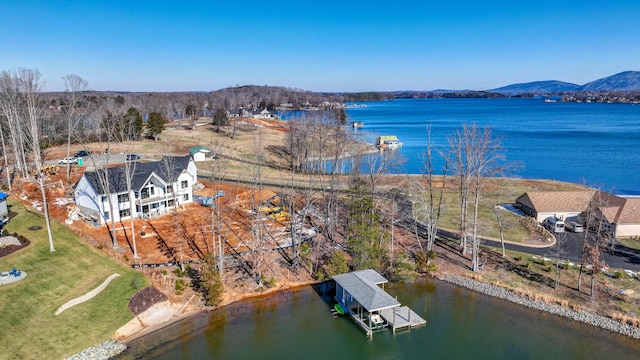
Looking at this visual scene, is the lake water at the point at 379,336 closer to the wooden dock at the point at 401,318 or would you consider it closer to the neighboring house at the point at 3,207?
the wooden dock at the point at 401,318

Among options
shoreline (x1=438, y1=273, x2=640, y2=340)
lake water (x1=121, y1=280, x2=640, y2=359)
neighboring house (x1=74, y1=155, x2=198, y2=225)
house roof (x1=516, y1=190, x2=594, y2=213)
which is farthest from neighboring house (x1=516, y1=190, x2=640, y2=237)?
neighboring house (x1=74, y1=155, x2=198, y2=225)

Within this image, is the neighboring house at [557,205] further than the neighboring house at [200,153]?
No

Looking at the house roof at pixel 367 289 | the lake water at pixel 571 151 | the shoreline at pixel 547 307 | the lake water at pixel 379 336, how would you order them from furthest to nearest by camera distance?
the lake water at pixel 571 151, the house roof at pixel 367 289, the shoreline at pixel 547 307, the lake water at pixel 379 336

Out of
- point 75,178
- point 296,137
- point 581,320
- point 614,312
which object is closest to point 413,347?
point 581,320

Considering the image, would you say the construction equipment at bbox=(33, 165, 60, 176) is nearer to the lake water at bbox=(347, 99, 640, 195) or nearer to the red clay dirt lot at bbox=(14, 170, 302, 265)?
the red clay dirt lot at bbox=(14, 170, 302, 265)

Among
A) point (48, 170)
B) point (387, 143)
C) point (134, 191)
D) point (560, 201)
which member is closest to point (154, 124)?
point (48, 170)

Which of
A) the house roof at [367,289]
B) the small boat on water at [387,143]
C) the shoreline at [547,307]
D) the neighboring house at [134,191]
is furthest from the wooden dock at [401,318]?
the small boat on water at [387,143]

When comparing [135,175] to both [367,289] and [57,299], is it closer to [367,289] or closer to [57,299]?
[57,299]
